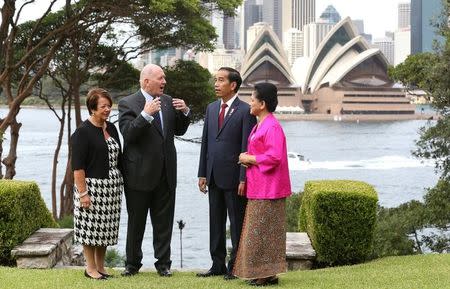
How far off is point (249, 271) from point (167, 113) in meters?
1.24

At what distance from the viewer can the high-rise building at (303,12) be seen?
176500 mm

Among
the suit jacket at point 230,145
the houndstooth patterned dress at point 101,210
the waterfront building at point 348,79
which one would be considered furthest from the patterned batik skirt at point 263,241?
the waterfront building at point 348,79

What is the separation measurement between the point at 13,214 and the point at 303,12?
179727 mm

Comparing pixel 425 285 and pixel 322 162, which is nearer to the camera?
pixel 425 285

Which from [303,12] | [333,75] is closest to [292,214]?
[333,75]

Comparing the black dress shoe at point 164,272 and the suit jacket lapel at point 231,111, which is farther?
the black dress shoe at point 164,272

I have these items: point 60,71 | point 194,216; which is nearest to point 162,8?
point 60,71

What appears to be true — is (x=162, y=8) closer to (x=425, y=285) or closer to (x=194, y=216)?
(x=425, y=285)

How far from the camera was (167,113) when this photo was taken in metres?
5.46

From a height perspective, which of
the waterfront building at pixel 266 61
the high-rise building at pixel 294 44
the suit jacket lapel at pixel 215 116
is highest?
the high-rise building at pixel 294 44

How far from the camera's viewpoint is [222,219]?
554 cm

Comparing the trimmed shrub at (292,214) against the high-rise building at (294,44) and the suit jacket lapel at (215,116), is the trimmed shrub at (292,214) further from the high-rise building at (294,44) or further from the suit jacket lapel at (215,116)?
the high-rise building at (294,44)

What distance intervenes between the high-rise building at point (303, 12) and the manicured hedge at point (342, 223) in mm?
169481

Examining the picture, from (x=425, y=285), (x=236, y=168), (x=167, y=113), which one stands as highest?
(x=167, y=113)
